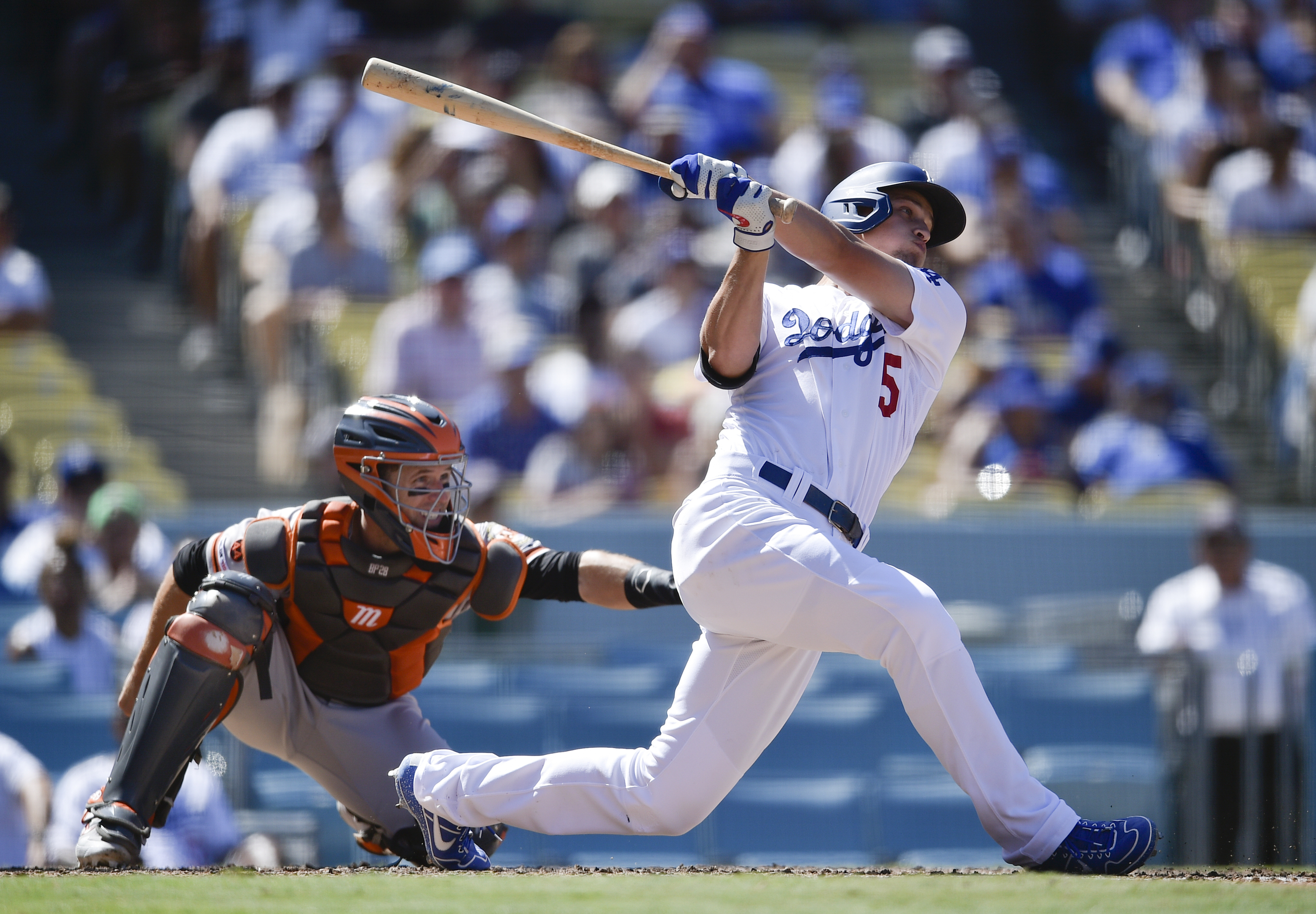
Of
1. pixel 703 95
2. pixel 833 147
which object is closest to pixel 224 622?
pixel 833 147

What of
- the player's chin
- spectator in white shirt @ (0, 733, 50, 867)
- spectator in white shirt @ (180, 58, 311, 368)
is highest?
spectator in white shirt @ (180, 58, 311, 368)

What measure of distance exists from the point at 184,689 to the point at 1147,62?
832 centimetres

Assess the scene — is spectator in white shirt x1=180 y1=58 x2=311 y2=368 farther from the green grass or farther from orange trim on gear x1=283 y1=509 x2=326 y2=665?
the green grass

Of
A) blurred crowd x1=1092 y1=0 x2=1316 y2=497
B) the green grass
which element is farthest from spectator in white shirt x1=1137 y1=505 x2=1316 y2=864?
the green grass

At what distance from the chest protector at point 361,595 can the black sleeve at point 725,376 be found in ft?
2.98

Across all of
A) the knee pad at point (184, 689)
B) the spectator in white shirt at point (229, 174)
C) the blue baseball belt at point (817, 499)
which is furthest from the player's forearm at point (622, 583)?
the spectator in white shirt at point (229, 174)

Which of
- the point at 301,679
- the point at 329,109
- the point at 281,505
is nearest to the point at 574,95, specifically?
the point at 329,109

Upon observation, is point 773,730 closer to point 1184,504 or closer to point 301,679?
point 301,679

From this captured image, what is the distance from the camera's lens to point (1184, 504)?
718 centimetres

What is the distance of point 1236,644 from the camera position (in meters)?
6.25

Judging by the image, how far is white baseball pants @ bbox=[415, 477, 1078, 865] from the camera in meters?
3.23

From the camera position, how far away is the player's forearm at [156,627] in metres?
4.00

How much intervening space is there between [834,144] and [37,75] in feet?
17.7

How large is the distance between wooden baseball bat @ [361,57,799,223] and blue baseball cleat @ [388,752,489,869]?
60.6 inches
